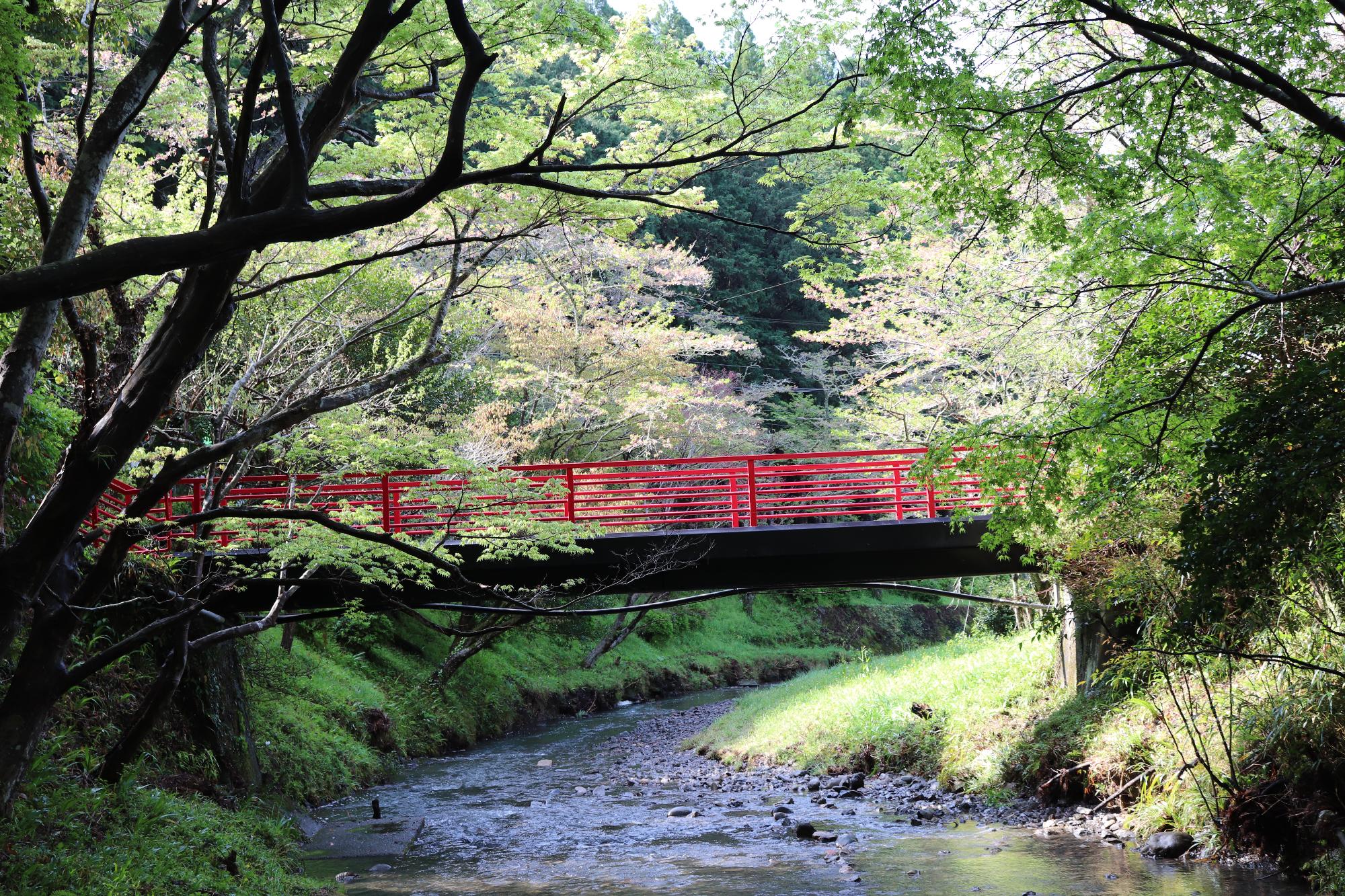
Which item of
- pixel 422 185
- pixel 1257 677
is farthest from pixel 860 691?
pixel 422 185

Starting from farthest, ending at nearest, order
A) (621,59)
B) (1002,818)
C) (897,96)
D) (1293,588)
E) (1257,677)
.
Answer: (1002,818), (1257,677), (1293,588), (621,59), (897,96)

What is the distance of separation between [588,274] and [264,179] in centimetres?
888

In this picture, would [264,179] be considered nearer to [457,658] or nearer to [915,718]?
[915,718]

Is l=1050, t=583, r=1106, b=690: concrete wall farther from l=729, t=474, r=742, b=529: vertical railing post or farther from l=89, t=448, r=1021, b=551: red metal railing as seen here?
l=729, t=474, r=742, b=529: vertical railing post

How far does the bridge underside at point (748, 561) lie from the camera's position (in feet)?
39.6

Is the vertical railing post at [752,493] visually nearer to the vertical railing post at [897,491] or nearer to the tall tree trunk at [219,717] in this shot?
the vertical railing post at [897,491]

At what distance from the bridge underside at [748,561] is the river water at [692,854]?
2.82 metres

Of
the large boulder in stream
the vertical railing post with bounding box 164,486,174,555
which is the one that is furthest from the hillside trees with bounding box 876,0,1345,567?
the vertical railing post with bounding box 164,486,174,555

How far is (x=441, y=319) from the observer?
9688 millimetres

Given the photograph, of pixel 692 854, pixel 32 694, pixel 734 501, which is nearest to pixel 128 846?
pixel 32 694

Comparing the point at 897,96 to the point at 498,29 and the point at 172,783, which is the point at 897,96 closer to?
the point at 498,29

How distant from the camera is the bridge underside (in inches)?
475

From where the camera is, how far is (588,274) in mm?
14680

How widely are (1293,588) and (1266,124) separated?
397cm
